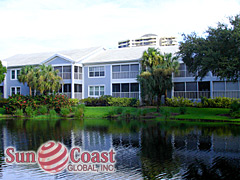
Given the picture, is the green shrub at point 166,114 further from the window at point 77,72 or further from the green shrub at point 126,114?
the window at point 77,72

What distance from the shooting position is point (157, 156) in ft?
41.5

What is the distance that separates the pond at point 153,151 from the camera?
33.2 feet

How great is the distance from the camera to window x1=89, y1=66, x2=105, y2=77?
40.3 metres

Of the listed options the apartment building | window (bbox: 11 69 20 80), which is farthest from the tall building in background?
window (bbox: 11 69 20 80)

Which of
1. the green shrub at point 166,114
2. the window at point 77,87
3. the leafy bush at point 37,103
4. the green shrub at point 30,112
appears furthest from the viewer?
the window at point 77,87

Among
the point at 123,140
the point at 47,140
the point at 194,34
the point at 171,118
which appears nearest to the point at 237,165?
the point at 123,140

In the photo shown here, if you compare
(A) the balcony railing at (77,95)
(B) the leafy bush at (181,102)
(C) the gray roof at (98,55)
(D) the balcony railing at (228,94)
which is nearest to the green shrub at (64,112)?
(A) the balcony railing at (77,95)

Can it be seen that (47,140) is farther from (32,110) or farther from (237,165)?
(32,110)

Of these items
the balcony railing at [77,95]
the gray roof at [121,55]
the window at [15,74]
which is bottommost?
the balcony railing at [77,95]

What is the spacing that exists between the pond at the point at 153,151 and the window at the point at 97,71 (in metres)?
21.0

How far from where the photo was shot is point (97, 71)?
4056 centimetres

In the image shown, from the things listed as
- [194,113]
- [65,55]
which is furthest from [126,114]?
[65,55]

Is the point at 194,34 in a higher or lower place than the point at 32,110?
higher

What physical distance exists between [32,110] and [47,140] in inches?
663
